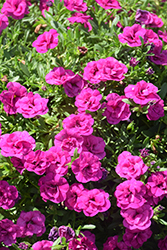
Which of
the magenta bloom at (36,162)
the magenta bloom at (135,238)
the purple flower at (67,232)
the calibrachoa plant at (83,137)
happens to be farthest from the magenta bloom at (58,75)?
the magenta bloom at (135,238)

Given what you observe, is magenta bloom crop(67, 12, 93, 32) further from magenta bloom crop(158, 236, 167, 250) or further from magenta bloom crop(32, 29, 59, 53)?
magenta bloom crop(158, 236, 167, 250)

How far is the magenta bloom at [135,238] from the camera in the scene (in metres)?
1.93

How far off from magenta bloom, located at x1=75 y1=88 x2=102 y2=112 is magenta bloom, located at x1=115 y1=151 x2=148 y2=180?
380mm

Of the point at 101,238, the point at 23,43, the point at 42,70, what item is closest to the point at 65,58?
the point at 42,70

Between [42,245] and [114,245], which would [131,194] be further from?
[42,245]

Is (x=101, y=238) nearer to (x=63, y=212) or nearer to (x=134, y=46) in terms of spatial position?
(x=63, y=212)

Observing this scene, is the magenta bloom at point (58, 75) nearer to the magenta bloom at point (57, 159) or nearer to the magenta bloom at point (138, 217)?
the magenta bloom at point (57, 159)

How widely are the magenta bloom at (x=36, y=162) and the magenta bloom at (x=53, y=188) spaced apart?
80mm

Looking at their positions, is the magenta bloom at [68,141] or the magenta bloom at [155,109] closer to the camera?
the magenta bloom at [68,141]

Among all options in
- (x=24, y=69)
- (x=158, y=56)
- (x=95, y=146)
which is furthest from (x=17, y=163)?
(x=158, y=56)

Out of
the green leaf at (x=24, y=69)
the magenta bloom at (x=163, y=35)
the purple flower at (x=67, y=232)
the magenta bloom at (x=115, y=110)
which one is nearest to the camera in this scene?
the purple flower at (x=67, y=232)

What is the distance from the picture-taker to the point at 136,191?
6.14 feet

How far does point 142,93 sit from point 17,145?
0.90 meters

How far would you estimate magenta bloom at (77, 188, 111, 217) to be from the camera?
1.82 m
